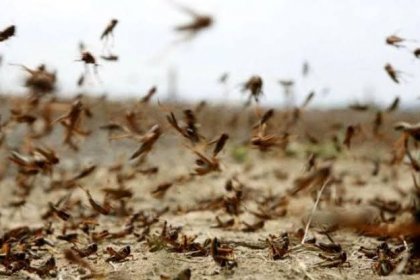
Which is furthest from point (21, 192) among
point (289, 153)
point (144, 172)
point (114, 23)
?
point (289, 153)

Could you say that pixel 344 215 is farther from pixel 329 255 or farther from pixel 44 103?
pixel 44 103

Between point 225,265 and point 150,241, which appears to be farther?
point 150,241

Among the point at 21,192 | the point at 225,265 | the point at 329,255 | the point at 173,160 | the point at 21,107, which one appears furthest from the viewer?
the point at 173,160

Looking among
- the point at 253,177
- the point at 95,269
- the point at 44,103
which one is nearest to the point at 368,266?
the point at 95,269

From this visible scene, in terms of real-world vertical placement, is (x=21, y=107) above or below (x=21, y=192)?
above

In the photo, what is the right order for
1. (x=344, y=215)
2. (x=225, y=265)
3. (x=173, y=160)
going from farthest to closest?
(x=173, y=160) → (x=225, y=265) → (x=344, y=215)

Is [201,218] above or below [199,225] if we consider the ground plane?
below

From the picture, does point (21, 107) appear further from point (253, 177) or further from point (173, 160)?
point (173, 160)

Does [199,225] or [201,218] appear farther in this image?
[201,218]

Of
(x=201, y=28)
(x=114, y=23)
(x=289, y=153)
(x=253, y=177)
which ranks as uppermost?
(x=201, y=28)
